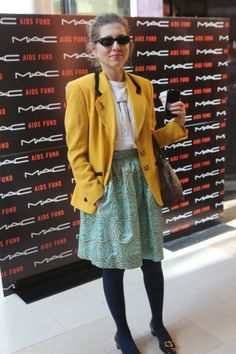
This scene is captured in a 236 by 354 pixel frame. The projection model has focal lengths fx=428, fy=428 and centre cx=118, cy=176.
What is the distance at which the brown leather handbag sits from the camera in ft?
6.33

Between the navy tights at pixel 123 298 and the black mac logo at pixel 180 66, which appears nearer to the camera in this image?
the navy tights at pixel 123 298

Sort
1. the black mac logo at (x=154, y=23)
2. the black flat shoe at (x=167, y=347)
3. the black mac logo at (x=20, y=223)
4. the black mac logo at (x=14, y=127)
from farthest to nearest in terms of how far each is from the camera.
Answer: the black mac logo at (x=154, y=23) → the black mac logo at (x=20, y=223) → the black mac logo at (x=14, y=127) → the black flat shoe at (x=167, y=347)

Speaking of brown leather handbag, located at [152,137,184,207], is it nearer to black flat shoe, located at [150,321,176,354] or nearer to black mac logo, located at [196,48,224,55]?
black flat shoe, located at [150,321,176,354]

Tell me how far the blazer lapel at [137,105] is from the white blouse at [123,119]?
0.02 metres

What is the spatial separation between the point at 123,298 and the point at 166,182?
0.56m

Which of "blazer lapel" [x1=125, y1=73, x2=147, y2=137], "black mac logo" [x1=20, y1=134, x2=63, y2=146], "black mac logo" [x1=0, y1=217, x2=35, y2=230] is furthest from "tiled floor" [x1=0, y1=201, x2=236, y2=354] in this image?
"blazer lapel" [x1=125, y1=73, x2=147, y2=137]

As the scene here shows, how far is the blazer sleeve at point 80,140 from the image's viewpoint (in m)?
1.74

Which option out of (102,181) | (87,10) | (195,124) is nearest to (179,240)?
(195,124)

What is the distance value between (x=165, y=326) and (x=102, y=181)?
3.13ft

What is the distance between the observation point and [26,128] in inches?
97.7

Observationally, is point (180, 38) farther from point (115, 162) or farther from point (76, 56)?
point (115, 162)

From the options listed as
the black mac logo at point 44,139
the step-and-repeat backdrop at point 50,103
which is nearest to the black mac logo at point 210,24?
the step-and-repeat backdrop at point 50,103

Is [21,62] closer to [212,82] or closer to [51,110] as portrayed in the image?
[51,110]

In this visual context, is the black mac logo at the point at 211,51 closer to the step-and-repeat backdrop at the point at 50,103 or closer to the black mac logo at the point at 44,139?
the step-and-repeat backdrop at the point at 50,103
